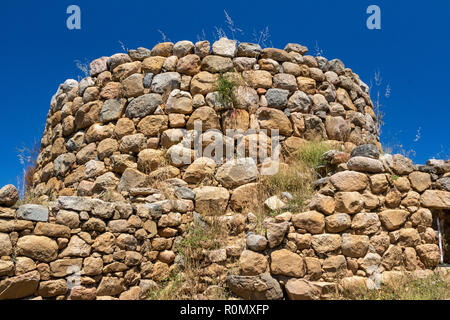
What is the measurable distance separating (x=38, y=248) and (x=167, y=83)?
3340 mm

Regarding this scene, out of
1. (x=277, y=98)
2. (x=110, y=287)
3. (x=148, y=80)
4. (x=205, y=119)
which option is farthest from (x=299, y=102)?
(x=110, y=287)

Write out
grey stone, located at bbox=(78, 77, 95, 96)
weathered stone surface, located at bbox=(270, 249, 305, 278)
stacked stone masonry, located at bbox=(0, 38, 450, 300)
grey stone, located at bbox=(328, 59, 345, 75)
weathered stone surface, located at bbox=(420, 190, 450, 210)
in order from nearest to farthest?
stacked stone masonry, located at bbox=(0, 38, 450, 300), weathered stone surface, located at bbox=(270, 249, 305, 278), weathered stone surface, located at bbox=(420, 190, 450, 210), grey stone, located at bbox=(78, 77, 95, 96), grey stone, located at bbox=(328, 59, 345, 75)

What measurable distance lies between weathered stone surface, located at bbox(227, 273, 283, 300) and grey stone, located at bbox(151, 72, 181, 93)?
329 centimetres

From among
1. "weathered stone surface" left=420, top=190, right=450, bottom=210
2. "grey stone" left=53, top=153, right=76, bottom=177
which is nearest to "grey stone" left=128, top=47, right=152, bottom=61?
"grey stone" left=53, top=153, right=76, bottom=177

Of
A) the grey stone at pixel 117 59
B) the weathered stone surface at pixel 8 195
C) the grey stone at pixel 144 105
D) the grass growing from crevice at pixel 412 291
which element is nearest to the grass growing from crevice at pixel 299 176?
the grass growing from crevice at pixel 412 291

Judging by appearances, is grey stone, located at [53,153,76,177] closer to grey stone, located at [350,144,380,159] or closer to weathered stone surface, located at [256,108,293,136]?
weathered stone surface, located at [256,108,293,136]

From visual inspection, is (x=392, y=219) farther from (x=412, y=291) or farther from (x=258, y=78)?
(x=258, y=78)

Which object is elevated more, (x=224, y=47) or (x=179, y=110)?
(x=224, y=47)

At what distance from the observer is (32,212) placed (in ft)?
11.7

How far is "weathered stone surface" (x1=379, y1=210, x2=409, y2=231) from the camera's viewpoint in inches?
169

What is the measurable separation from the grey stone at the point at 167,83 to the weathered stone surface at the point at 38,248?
313 cm

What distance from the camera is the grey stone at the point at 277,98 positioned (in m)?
6.04

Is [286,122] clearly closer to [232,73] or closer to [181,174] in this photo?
[232,73]
